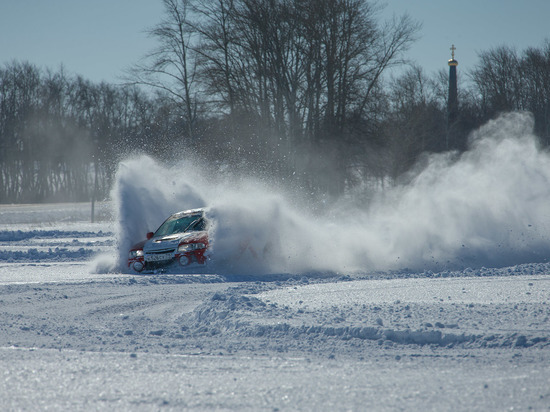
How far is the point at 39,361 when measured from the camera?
582 centimetres

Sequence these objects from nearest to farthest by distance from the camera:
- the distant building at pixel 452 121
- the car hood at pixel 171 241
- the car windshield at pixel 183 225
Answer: the car hood at pixel 171 241
the car windshield at pixel 183 225
the distant building at pixel 452 121

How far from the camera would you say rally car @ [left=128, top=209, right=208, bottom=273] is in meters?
13.5

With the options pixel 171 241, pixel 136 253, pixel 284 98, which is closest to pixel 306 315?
pixel 171 241

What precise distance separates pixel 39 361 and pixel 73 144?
64.8m

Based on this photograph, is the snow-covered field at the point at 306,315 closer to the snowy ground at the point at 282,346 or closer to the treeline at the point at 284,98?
the snowy ground at the point at 282,346

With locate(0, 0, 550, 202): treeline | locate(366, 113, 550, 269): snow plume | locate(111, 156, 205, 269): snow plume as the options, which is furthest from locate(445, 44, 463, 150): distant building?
locate(111, 156, 205, 269): snow plume

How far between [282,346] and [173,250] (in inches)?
295

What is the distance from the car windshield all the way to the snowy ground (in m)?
3.17

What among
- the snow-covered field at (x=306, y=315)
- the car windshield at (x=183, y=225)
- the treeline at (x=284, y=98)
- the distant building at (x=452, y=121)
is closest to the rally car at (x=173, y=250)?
the car windshield at (x=183, y=225)

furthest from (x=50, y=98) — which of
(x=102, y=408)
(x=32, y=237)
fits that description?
(x=102, y=408)

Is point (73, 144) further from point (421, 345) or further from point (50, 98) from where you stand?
point (421, 345)

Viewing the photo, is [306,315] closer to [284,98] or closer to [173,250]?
[173,250]

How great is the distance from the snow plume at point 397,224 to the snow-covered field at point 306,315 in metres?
0.05

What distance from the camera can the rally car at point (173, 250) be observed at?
530 inches
